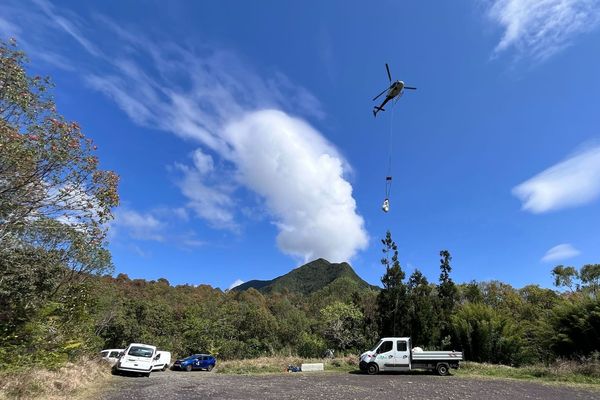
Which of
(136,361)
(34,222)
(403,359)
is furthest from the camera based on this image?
(403,359)

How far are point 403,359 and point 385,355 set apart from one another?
35.7 inches

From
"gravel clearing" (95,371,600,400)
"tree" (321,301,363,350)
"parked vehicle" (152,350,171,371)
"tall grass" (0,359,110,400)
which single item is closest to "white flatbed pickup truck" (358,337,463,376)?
"gravel clearing" (95,371,600,400)

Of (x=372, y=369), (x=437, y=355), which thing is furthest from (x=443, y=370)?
(x=372, y=369)

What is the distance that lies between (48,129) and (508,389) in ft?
55.0

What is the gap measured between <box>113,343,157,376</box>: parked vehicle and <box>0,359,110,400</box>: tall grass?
3642mm

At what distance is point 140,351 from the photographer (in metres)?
20.9

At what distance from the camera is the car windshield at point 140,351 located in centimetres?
2067

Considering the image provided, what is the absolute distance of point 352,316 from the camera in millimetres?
38719

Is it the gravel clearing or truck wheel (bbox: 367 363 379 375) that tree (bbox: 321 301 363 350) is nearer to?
truck wheel (bbox: 367 363 379 375)

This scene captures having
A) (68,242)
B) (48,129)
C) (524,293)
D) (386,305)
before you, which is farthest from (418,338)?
(524,293)

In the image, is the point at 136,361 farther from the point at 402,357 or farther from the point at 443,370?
the point at 443,370

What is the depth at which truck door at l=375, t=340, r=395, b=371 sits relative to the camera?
2084 cm

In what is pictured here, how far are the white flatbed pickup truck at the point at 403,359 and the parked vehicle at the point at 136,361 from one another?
1093 centimetres

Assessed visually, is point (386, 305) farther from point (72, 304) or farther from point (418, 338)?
point (72, 304)
